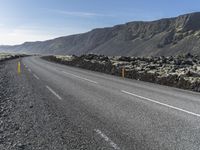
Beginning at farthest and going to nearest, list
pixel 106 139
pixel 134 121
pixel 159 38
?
pixel 159 38
pixel 134 121
pixel 106 139

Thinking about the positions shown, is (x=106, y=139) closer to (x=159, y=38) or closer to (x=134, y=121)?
(x=134, y=121)

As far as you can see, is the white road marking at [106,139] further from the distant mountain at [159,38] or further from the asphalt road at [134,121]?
the distant mountain at [159,38]

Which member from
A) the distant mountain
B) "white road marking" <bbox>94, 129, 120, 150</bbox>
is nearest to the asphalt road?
"white road marking" <bbox>94, 129, 120, 150</bbox>

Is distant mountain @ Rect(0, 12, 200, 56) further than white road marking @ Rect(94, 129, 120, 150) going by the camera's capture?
Yes

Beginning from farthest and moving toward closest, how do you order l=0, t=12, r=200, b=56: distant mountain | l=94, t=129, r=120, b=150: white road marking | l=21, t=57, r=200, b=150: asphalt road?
1. l=0, t=12, r=200, b=56: distant mountain
2. l=21, t=57, r=200, b=150: asphalt road
3. l=94, t=129, r=120, b=150: white road marking

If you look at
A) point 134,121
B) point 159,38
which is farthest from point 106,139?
point 159,38

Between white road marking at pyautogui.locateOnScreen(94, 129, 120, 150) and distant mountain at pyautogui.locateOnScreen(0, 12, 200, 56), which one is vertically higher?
distant mountain at pyautogui.locateOnScreen(0, 12, 200, 56)

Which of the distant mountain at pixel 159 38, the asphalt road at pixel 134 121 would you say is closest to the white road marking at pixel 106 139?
the asphalt road at pixel 134 121

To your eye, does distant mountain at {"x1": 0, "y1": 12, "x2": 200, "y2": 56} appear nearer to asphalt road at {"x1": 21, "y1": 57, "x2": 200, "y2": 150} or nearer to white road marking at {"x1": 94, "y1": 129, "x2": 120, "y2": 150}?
asphalt road at {"x1": 21, "y1": 57, "x2": 200, "y2": 150}

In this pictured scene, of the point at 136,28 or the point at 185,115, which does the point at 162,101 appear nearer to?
the point at 185,115


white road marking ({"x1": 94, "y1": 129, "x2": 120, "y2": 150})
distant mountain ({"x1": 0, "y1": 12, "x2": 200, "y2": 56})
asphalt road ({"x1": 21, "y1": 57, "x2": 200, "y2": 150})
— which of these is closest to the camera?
white road marking ({"x1": 94, "y1": 129, "x2": 120, "y2": 150})

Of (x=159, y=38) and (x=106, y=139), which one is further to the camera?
(x=159, y=38)

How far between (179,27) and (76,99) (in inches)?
5827

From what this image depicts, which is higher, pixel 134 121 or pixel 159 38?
pixel 159 38
